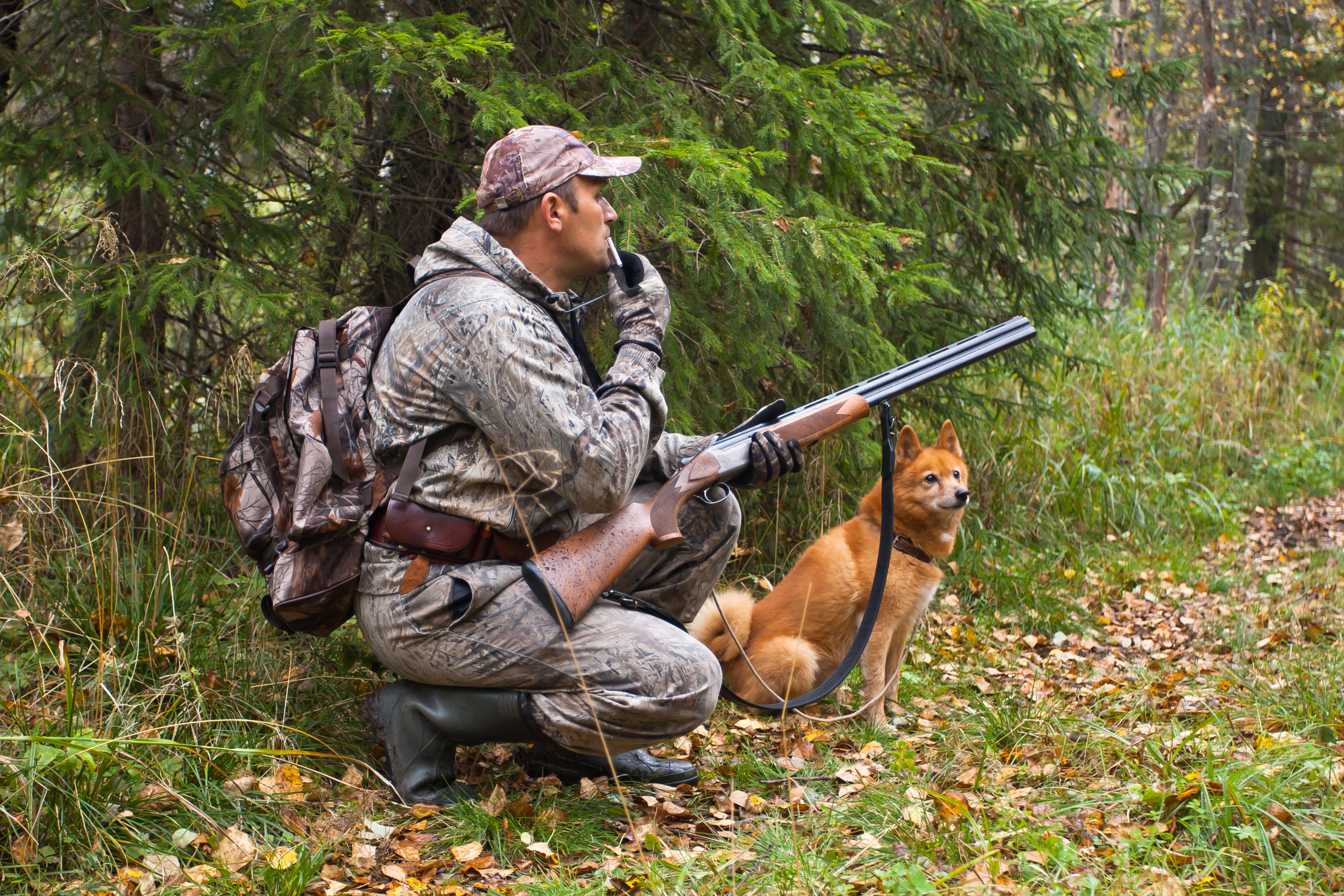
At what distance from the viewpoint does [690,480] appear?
336 cm

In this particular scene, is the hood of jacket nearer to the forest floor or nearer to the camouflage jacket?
the camouflage jacket

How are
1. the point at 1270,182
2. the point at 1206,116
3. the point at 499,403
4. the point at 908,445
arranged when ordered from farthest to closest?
the point at 1270,182
the point at 1206,116
the point at 908,445
the point at 499,403

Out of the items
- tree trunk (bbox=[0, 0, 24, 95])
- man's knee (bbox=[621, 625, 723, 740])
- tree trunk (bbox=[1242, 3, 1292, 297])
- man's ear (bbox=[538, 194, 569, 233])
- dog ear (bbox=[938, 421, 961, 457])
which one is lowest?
tree trunk (bbox=[1242, 3, 1292, 297])

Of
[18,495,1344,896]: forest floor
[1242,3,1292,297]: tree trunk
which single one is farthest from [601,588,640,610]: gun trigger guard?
[1242,3,1292,297]: tree trunk

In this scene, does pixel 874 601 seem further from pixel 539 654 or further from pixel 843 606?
pixel 539 654

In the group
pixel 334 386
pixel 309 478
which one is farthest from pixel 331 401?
pixel 309 478

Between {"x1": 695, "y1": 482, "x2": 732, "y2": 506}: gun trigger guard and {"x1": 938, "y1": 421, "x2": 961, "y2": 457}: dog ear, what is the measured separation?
1.49 meters

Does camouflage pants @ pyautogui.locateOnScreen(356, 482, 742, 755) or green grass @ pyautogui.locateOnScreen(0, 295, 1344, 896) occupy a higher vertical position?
camouflage pants @ pyautogui.locateOnScreen(356, 482, 742, 755)

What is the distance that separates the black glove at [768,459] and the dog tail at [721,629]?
1003 millimetres

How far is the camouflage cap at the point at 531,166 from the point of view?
3.19 meters

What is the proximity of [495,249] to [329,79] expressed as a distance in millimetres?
1488

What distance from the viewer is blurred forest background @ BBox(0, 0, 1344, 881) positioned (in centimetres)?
388

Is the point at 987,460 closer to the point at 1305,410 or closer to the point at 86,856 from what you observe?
the point at 1305,410

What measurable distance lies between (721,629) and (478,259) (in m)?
2.10
